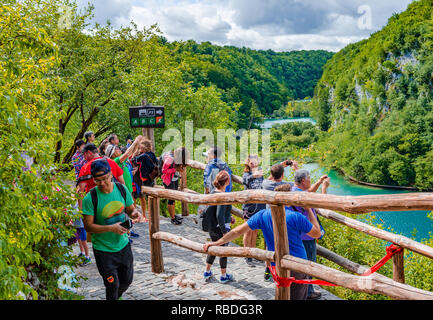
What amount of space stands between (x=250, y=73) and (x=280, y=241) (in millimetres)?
84873

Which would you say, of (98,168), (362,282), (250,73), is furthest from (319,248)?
(250,73)

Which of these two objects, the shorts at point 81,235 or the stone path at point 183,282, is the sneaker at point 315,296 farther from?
the shorts at point 81,235

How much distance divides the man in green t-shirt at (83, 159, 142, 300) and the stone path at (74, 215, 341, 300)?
101 centimetres

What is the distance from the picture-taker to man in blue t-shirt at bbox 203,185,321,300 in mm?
3645

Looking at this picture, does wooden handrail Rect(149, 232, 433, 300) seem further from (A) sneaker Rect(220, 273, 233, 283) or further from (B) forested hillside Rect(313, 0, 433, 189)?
(B) forested hillside Rect(313, 0, 433, 189)

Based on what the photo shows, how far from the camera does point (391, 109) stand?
79062 mm

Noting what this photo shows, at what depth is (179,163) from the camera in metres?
7.55

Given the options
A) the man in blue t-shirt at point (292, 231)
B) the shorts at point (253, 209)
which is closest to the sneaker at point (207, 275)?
the shorts at point (253, 209)

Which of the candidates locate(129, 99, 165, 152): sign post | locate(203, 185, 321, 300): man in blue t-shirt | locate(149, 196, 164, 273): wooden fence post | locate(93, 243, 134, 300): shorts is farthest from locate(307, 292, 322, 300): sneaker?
locate(129, 99, 165, 152): sign post

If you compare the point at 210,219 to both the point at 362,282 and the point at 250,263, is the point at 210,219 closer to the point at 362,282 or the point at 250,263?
the point at 250,263

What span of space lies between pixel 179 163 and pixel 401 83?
81.3 m

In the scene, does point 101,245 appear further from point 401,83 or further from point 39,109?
point 401,83

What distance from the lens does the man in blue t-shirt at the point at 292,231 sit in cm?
364

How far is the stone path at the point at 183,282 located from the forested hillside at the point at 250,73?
18.0 m
